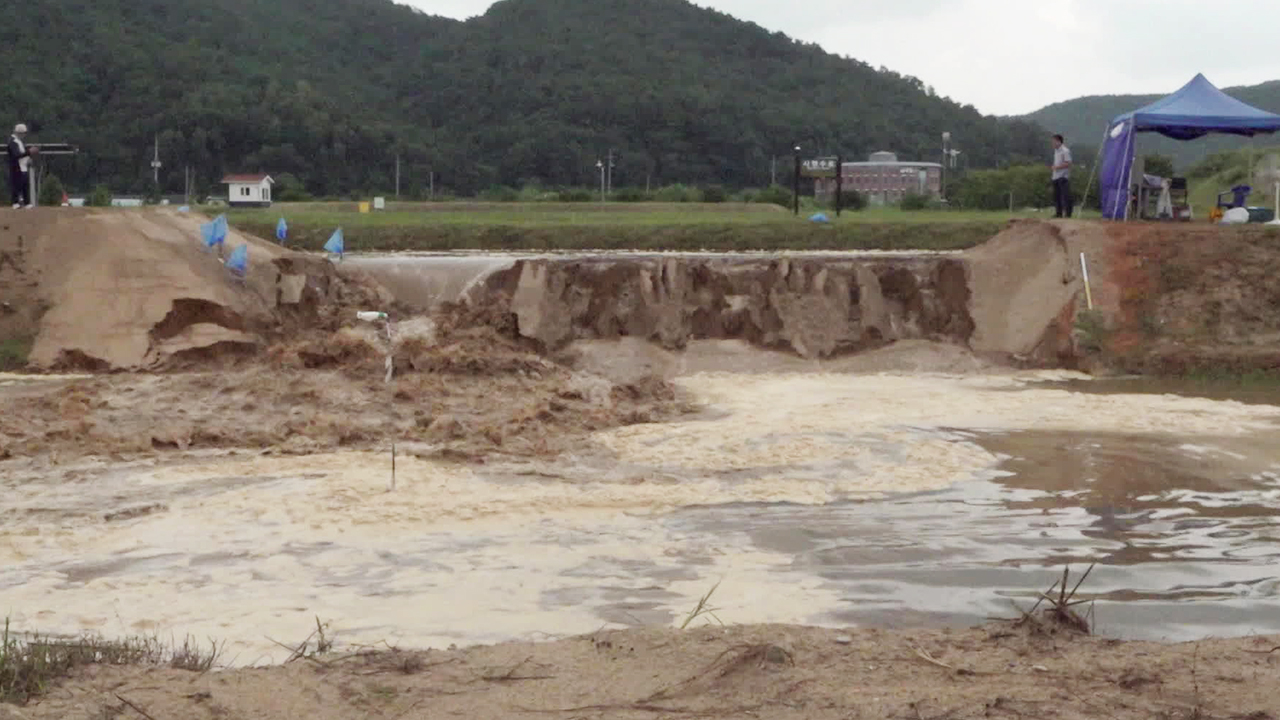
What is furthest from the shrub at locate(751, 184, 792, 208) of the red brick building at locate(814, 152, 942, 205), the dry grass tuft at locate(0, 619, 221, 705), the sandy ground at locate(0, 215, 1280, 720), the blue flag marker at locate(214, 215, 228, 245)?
the dry grass tuft at locate(0, 619, 221, 705)

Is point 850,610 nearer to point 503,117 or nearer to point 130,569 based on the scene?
point 130,569

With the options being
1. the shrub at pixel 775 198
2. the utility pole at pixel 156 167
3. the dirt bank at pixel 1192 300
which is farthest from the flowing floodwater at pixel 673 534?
the utility pole at pixel 156 167

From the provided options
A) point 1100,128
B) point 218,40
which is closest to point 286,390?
point 218,40

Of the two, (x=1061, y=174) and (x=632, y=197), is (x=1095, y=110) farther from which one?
(x=1061, y=174)

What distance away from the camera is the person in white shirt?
19.2 m

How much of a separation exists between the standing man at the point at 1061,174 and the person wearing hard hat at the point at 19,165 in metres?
15.2

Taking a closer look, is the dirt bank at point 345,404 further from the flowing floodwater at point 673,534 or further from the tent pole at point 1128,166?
the tent pole at point 1128,166

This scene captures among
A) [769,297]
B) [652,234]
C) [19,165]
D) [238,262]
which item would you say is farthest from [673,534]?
[652,234]

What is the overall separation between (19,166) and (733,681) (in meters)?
17.3

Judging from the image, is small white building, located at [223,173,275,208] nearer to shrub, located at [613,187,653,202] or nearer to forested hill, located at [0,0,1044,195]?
forested hill, located at [0,0,1044,195]

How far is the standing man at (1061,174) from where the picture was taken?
21.3 m

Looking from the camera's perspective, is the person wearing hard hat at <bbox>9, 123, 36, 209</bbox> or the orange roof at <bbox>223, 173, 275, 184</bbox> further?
the orange roof at <bbox>223, 173, 275, 184</bbox>

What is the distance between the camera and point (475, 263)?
20.0 metres

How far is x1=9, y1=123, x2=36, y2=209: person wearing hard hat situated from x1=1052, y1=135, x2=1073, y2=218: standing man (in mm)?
15202
